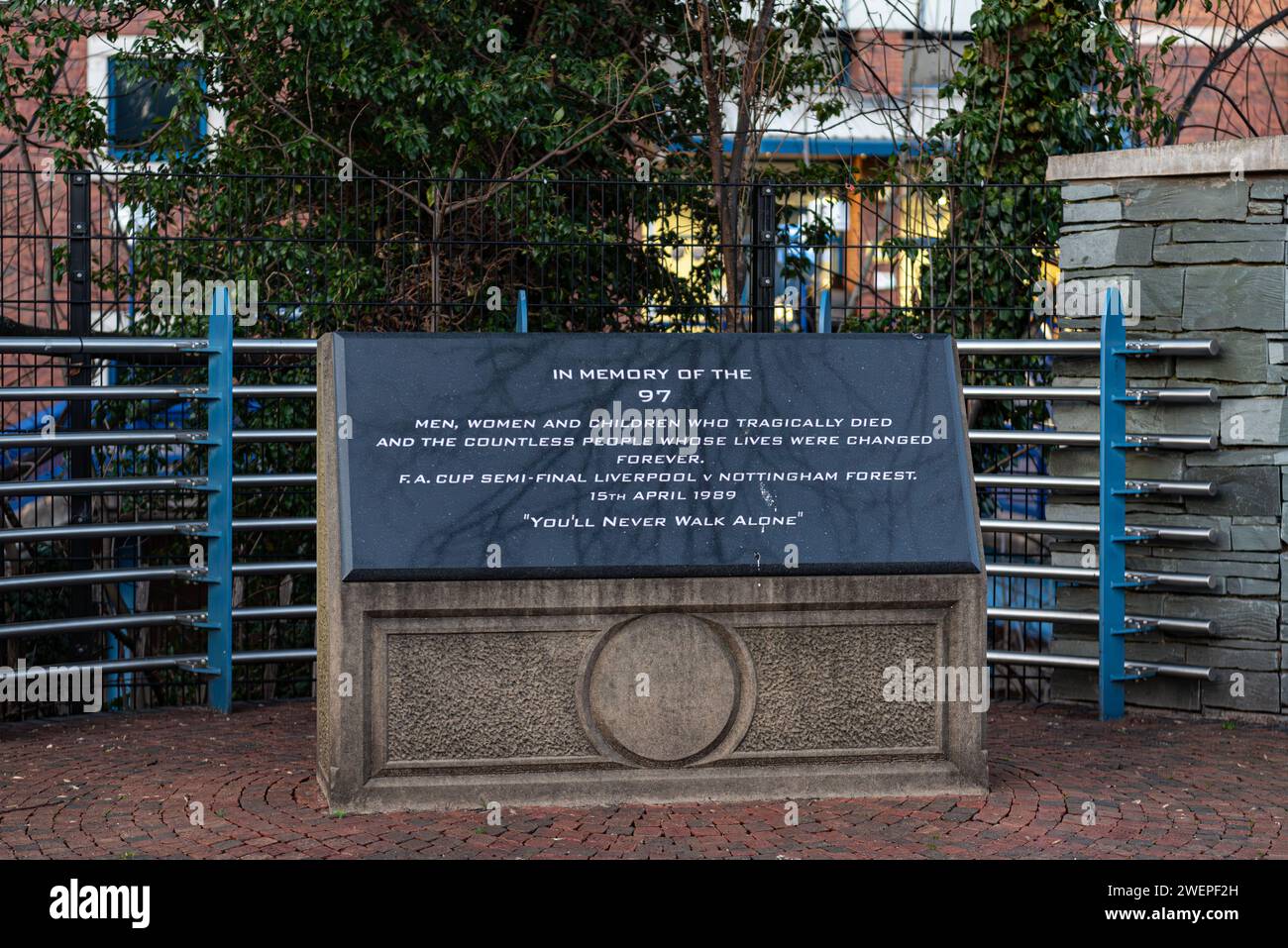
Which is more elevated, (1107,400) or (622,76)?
(622,76)

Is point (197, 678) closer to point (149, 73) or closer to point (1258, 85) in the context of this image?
point (149, 73)

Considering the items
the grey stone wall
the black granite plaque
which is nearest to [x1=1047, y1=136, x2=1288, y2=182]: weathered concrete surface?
the grey stone wall

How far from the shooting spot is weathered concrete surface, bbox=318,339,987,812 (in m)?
5.85

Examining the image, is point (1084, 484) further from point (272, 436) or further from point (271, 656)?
point (271, 656)

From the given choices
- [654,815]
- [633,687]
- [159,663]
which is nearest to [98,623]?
[159,663]

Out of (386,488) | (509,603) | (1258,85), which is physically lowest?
(509,603)

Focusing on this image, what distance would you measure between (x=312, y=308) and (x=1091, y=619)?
4.71 meters

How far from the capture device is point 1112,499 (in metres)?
8.13

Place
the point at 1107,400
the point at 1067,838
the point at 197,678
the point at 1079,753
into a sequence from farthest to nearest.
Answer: the point at 197,678 → the point at 1107,400 → the point at 1079,753 → the point at 1067,838

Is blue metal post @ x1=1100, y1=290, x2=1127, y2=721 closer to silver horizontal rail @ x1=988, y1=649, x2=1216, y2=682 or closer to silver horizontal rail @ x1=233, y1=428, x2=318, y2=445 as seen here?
silver horizontal rail @ x1=988, y1=649, x2=1216, y2=682

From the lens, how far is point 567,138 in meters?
11.3

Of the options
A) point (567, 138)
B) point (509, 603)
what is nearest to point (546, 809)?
point (509, 603)

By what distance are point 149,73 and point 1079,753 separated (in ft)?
27.6

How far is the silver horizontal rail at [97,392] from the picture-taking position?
7621 mm
